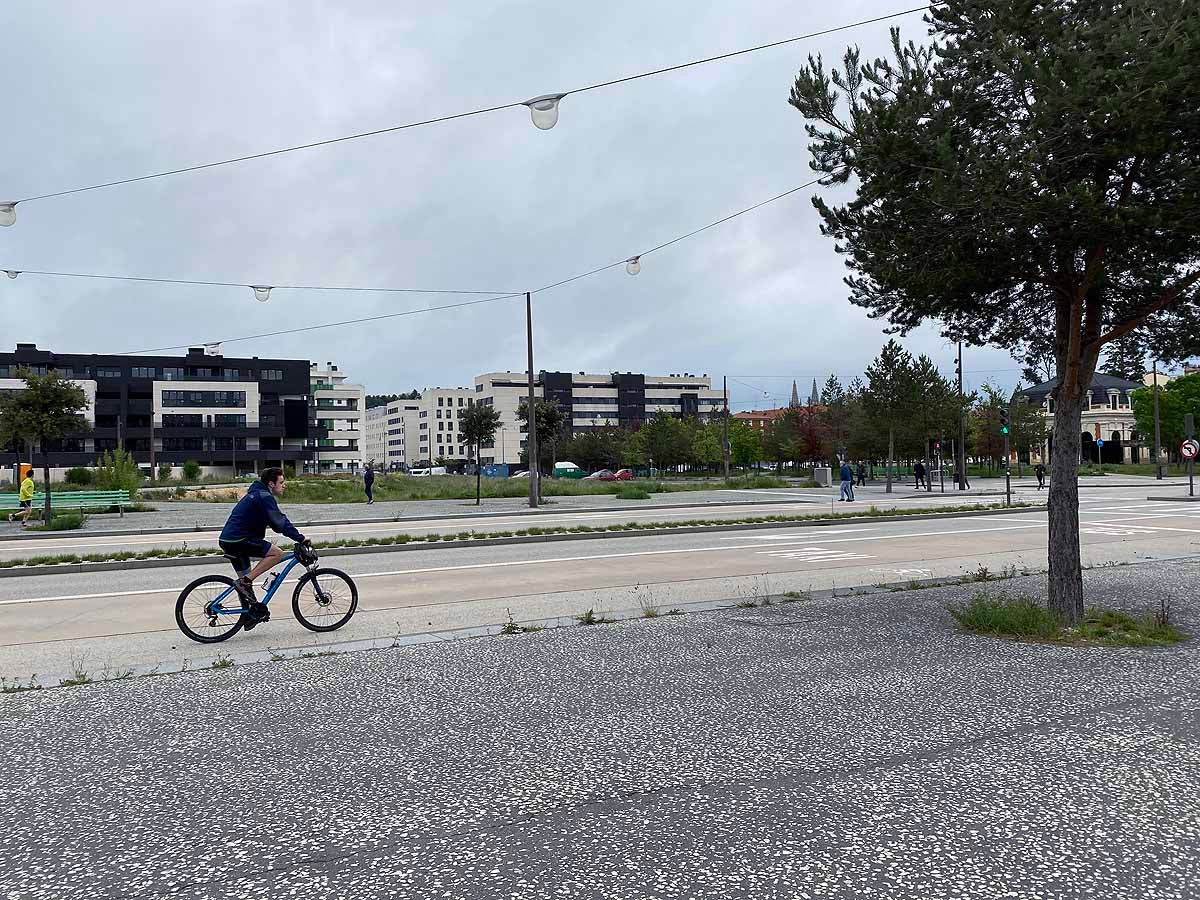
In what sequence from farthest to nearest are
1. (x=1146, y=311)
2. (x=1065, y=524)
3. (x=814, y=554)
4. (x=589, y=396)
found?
(x=589, y=396) → (x=814, y=554) → (x=1065, y=524) → (x=1146, y=311)

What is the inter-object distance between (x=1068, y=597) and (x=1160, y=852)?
4656mm

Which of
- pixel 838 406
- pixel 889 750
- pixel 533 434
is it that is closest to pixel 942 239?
pixel 889 750

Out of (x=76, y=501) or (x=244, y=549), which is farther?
(x=76, y=501)

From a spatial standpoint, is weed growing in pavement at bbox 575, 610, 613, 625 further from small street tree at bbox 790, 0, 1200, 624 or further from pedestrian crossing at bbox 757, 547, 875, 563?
pedestrian crossing at bbox 757, 547, 875, 563

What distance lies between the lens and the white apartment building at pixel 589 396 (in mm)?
141250

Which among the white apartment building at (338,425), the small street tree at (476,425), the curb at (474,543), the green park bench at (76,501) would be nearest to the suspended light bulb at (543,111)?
the curb at (474,543)

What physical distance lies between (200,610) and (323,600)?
1.09m

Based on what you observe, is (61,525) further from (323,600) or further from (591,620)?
(591,620)

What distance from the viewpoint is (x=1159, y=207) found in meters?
6.29

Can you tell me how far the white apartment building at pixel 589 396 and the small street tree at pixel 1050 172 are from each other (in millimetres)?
131721

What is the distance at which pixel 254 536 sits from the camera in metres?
7.94

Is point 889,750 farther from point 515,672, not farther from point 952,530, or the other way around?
point 952,530

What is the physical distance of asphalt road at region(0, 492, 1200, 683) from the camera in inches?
312

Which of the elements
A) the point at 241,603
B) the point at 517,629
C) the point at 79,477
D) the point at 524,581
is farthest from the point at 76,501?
the point at 517,629
